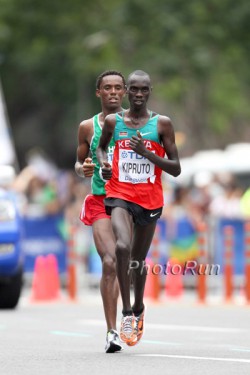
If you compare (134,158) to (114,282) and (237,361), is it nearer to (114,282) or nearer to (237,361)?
(114,282)

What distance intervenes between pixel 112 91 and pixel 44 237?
13.5 meters

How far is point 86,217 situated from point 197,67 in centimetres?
2411

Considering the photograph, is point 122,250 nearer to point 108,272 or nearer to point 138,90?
point 108,272

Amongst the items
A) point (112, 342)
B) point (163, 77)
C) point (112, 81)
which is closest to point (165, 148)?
point (112, 81)

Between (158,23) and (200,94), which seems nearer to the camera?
(158,23)

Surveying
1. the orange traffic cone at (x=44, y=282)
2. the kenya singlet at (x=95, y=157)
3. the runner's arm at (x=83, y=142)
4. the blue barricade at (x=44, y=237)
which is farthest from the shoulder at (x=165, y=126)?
the blue barricade at (x=44, y=237)

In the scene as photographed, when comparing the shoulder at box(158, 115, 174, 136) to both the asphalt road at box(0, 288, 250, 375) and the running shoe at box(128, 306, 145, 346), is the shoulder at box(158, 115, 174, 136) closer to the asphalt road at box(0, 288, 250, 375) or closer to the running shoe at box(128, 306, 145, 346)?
the running shoe at box(128, 306, 145, 346)

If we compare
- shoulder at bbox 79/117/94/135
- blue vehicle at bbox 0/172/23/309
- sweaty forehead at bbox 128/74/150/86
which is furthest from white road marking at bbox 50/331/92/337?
blue vehicle at bbox 0/172/23/309

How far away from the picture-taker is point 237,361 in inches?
408

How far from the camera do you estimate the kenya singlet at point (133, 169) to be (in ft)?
37.0

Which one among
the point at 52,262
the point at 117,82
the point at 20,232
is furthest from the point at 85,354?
the point at 52,262

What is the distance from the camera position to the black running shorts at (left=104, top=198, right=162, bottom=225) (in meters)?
11.3

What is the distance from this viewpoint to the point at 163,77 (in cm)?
3662

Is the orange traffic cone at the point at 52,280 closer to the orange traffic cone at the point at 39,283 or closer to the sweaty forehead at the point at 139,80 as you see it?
the orange traffic cone at the point at 39,283
